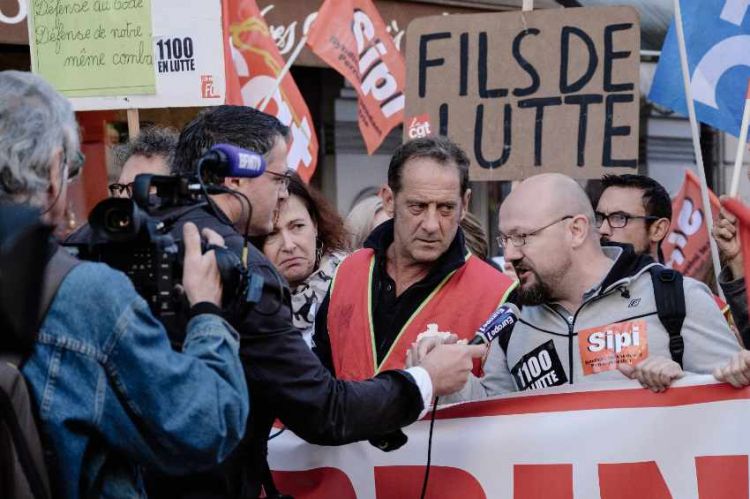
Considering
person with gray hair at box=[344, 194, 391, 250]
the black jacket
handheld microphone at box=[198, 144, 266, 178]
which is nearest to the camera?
handheld microphone at box=[198, 144, 266, 178]

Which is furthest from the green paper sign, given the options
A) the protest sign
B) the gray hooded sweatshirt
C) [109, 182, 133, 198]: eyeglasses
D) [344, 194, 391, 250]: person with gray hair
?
the gray hooded sweatshirt

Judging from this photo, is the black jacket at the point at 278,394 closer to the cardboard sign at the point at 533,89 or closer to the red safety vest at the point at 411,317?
the red safety vest at the point at 411,317

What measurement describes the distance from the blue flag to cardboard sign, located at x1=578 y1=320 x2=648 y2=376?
219 centimetres

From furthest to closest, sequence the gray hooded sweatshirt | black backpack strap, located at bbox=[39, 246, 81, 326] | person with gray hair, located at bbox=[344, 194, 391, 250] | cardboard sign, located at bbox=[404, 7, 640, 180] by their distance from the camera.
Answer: person with gray hair, located at bbox=[344, 194, 391, 250] → cardboard sign, located at bbox=[404, 7, 640, 180] → the gray hooded sweatshirt → black backpack strap, located at bbox=[39, 246, 81, 326]

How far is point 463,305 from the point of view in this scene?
422 centimetres

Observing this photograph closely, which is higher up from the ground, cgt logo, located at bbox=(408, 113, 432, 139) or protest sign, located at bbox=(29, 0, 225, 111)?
protest sign, located at bbox=(29, 0, 225, 111)

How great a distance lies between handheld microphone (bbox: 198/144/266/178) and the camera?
273 centimetres

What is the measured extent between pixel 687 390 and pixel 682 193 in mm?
4234

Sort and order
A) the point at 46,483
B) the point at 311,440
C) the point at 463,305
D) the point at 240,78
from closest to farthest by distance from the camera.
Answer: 1. the point at 46,483
2. the point at 311,440
3. the point at 463,305
4. the point at 240,78

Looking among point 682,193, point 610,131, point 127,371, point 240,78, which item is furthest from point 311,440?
point 682,193

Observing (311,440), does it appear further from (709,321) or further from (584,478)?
(709,321)

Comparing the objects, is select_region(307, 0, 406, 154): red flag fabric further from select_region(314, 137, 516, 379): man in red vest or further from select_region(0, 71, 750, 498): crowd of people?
select_region(314, 137, 516, 379): man in red vest

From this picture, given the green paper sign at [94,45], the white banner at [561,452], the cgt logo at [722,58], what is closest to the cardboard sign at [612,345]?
the white banner at [561,452]

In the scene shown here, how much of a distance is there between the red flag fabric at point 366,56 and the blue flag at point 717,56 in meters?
2.11
